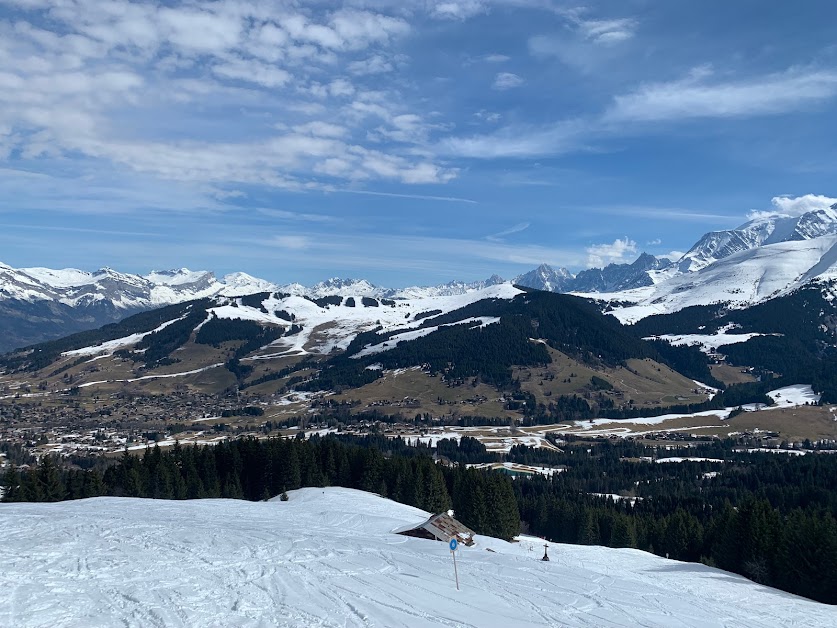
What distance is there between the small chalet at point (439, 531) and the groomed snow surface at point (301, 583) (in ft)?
6.08

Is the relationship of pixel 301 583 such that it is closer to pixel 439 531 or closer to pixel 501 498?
pixel 439 531

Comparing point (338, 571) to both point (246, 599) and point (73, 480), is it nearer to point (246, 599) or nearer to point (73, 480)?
point (246, 599)

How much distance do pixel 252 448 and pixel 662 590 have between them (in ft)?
273

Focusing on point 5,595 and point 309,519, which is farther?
point 309,519

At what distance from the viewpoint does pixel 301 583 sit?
36812mm

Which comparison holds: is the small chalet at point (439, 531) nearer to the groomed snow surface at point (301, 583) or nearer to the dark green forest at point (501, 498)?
the groomed snow surface at point (301, 583)

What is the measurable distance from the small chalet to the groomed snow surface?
6.08 ft

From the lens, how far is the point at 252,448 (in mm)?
116750

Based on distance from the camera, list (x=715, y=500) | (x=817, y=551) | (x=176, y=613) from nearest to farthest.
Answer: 1. (x=176, y=613)
2. (x=817, y=551)
3. (x=715, y=500)

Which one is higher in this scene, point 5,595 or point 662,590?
point 5,595

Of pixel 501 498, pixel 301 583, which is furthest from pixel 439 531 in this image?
Result: pixel 501 498

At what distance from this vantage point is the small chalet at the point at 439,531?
204 feet

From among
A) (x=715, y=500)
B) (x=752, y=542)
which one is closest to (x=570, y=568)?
(x=752, y=542)

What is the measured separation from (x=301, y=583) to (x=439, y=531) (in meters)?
28.3
